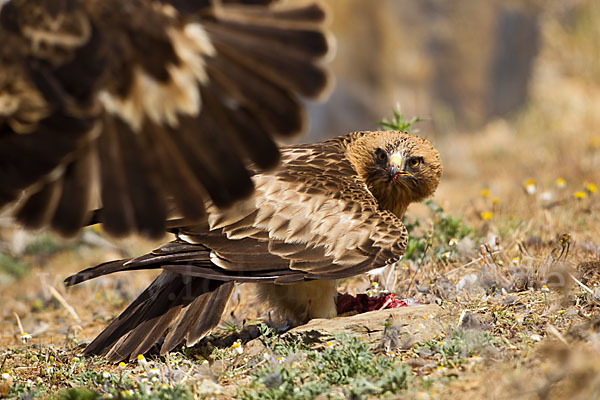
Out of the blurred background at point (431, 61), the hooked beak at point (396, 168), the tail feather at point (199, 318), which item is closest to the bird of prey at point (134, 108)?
the tail feather at point (199, 318)

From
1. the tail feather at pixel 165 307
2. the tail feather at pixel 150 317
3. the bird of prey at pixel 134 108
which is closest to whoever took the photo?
the bird of prey at pixel 134 108

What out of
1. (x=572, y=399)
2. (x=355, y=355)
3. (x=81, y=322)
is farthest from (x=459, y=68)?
(x=572, y=399)

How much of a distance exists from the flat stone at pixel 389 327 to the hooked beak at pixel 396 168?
94cm

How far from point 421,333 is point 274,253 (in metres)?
0.97

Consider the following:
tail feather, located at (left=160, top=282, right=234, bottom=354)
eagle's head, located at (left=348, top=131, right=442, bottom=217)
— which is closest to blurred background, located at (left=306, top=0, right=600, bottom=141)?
eagle's head, located at (left=348, top=131, right=442, bottom=217)

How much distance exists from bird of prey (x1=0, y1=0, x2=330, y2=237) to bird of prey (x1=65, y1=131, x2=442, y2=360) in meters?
1.11

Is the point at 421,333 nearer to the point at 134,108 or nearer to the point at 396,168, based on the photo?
the point at 396,168

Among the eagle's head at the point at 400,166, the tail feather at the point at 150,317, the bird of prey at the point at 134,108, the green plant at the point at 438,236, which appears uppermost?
the bird of prey at the point at 134,108

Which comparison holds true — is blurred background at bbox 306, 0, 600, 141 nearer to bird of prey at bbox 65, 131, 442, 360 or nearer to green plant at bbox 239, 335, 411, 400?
bird of prey at bbox 65, 131, 442, 360

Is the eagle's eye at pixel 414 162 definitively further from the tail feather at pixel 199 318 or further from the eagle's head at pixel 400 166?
the tail feather at pixel 199 318

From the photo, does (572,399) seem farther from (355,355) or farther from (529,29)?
(529,29)

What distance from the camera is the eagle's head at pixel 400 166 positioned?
4.96 meters

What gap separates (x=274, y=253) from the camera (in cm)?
435

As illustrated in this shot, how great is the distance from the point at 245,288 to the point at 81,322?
4.34 feet
